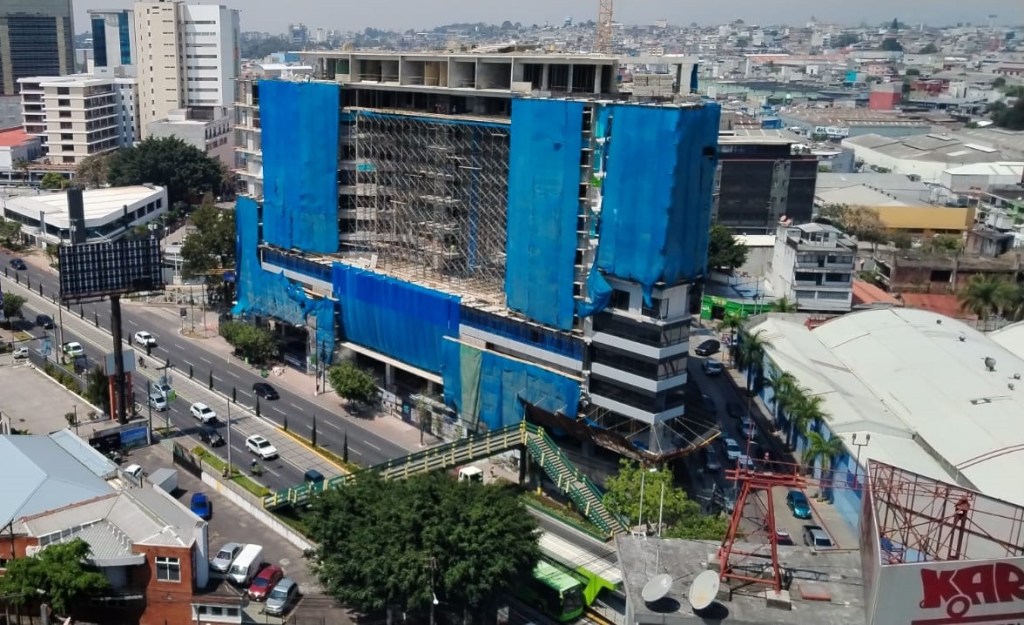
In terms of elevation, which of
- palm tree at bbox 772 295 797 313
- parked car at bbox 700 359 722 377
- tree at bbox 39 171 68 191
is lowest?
parked car at bbox 700 359 722 377

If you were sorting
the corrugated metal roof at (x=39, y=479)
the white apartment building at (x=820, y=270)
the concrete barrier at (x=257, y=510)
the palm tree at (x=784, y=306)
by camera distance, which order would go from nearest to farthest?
the corrugated metal roof at (x=39, y=479)
the concrete barrier at (x=257, y=510)
the palm tree at (x=784, y=306)
the white apartment building at (x=820, y=270)

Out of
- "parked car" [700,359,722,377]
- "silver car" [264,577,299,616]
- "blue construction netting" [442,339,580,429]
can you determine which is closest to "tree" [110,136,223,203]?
"blue construction netting" [442,339,580,429]

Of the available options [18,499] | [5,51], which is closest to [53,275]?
[18,499]

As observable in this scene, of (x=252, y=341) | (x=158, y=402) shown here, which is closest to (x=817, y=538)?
(x=158, y=402)

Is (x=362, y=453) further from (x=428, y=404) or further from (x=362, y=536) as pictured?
(x=362, y=536)

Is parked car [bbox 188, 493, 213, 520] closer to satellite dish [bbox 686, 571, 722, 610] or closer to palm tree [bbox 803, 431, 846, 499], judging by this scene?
satellite dish [bbox 686, 571, 722, 610]

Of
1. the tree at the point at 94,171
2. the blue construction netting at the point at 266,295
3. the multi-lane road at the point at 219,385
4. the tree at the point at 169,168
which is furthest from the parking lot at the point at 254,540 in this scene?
the tree at the point at 94,171

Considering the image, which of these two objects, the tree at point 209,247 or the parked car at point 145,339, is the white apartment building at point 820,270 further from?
the parked car at point 145,339
